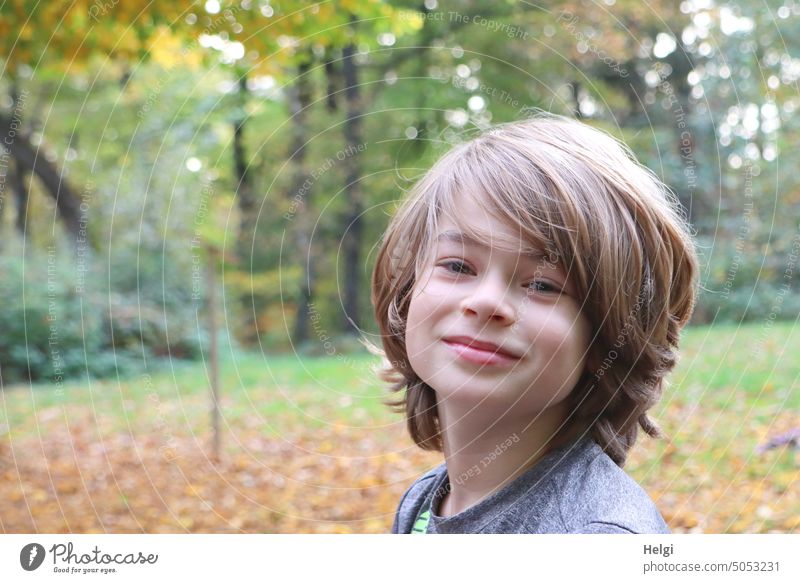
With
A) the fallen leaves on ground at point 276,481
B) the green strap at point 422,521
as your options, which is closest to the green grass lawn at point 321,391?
the fallen leaves on ground at point 276,481

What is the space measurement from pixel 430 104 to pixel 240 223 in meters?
2.17

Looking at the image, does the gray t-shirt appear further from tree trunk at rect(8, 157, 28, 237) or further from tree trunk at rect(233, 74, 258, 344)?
tree trunk at rect(8, 157, 28, 237)

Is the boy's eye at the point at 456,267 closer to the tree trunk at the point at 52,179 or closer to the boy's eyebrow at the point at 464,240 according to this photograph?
the boy's eyebrow at the point at 464,240

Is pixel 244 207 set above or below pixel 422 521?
below

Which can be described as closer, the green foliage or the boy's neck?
the boy's neck

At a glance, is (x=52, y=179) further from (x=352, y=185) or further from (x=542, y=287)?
(x=542, y=287)

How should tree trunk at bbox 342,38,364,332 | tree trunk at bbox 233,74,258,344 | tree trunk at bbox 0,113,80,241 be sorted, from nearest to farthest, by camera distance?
tree trunk at bbox 342,38,364,332 → tree trunk at bbox 233,74,258,344 → tree trunk at bbox 0,113,80,241

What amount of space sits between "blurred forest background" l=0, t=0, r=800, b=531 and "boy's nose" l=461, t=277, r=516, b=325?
0.29 metres

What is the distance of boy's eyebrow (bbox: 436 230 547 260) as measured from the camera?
1.75 feet

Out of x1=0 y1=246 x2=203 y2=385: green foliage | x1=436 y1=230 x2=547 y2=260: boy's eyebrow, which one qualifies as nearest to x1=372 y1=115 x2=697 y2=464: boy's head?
x1=436 y1=230 x2=547 y2=260: boy's eyebrow

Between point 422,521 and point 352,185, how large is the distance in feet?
6.04

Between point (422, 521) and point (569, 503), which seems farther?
point (422, 521)

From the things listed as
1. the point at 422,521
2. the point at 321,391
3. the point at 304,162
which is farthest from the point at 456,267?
the point at 304,162

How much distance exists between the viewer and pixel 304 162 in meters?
3.18
